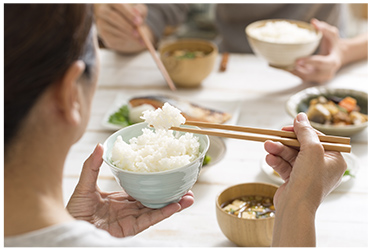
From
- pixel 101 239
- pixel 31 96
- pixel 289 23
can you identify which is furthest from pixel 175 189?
pixel 289 23

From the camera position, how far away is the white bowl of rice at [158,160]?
1202 millimetres

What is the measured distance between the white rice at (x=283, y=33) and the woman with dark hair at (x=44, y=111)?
1.68 meters

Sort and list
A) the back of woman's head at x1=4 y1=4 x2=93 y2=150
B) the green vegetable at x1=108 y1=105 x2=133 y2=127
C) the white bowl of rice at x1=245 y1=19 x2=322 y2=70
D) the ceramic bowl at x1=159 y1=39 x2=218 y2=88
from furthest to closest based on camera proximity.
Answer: the ceramic bowl at x1=159 y1=39 x2=218 y2=88 → the white bowl of rice at x1=245 y1=19 x2=322 y2=70 → the green vegetable at x1=108 y1=105 x2=133 y2=127 → the back of woman's head at x1=4 y1=4 x2=93 y2=150

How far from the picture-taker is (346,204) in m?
1.63

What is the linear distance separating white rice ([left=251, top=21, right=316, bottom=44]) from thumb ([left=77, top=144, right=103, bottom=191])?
140 cm

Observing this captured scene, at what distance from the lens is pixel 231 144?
6.61ft

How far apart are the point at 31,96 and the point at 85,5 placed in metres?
0.20

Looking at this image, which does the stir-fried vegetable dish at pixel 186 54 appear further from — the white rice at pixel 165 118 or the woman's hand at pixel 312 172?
the woman's hand at pixel 312 172

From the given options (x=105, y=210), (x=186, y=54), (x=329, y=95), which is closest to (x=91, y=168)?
(x=105, y=210)

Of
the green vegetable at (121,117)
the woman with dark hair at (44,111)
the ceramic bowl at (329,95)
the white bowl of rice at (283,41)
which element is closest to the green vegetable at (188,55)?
the white bowl of rice at (283,41)

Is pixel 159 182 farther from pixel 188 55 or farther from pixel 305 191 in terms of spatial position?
pixel 188 55

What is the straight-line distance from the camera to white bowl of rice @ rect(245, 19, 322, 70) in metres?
2.36

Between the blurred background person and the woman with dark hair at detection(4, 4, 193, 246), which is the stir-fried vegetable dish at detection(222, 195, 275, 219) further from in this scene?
the blurred background person

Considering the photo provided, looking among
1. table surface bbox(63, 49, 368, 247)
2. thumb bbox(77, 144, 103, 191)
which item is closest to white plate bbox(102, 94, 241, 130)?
table surface bbox(63, 49, 368, 247)
